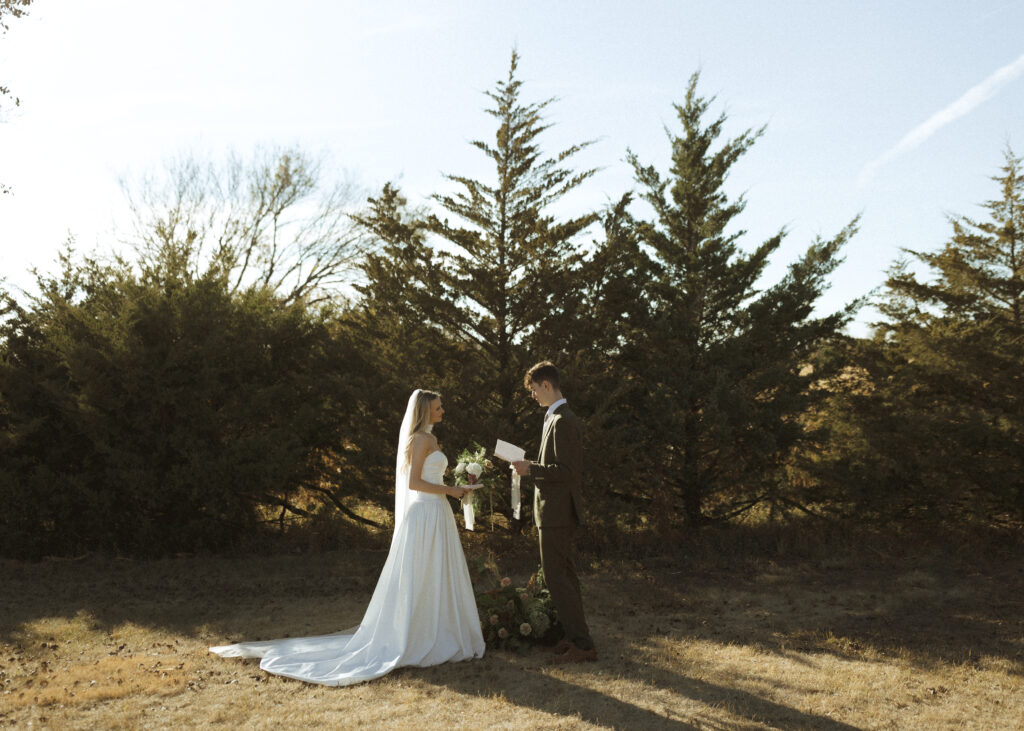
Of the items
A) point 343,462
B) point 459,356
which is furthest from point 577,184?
point 343,462

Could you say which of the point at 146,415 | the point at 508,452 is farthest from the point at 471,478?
the point at 146,415

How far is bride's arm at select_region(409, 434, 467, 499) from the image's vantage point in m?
6.52

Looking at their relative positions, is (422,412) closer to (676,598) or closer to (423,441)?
(423,441)

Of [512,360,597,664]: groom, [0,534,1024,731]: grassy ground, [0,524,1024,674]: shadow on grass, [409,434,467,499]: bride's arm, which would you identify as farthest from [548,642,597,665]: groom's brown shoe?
[409,434,467,499]: bride's arm

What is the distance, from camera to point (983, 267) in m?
12.0

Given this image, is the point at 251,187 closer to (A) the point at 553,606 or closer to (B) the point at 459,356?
(B) the point at 459,356

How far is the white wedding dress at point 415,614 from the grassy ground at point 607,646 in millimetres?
225

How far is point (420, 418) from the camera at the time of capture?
6.61m

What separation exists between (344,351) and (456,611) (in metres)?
6.11

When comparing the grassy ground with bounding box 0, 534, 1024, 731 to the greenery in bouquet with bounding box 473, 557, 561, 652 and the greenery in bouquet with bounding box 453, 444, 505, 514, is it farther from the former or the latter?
the greenery in bouquet with bounding box 453, 444, 505, 514

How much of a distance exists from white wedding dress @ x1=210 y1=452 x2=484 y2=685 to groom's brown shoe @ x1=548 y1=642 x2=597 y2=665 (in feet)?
2.13

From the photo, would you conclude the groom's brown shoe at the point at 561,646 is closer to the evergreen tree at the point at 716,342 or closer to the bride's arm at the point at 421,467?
the bride's arm at the point at 421,467

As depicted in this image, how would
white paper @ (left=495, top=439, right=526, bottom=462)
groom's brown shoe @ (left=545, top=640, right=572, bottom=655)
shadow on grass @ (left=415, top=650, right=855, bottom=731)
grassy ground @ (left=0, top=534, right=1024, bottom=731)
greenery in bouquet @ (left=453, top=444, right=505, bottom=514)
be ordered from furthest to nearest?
1. greenery in bouquet @ (left=453, top=444, right=505, bottom=514)
2. groom's brown shoe @ (left=545, top=640, right=572, bottom=655)
3. white paper @ (left=495, top=439, right=526, bottom=462)
4. grassy ground @ (left=0, top=534, right=1024, bottom=731)
5. shadow on grass @ (left=415, top=650, right=855, bottom=731)


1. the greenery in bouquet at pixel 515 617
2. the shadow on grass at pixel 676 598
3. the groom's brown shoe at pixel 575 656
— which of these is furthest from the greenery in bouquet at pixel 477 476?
the shadow on grass at pixel 676 598
